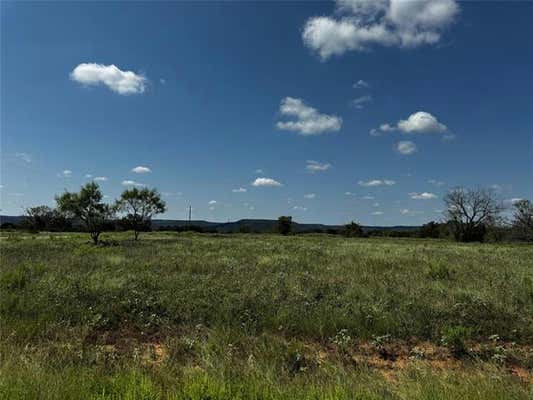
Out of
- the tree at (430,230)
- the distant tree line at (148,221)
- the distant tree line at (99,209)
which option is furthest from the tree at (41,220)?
the tree at (430,230)

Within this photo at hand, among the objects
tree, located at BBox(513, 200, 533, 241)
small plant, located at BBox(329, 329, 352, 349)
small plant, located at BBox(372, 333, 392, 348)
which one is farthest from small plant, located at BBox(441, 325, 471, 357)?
tree, located at BBox(513, 200, 533, 241)

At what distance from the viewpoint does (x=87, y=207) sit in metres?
39.4

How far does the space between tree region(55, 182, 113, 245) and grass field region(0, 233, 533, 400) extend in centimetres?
2847

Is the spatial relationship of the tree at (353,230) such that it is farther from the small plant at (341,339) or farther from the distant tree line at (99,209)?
the small plant at (341,339)

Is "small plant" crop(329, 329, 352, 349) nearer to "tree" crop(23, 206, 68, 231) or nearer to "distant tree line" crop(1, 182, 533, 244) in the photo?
"distant tree line" crop(1, 182, 533, 244)

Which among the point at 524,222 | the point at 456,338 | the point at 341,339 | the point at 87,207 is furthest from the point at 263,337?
the point at 524,222

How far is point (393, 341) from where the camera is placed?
22.1ft

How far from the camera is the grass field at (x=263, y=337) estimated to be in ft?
13.5

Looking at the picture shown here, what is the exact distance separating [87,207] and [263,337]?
37.5m

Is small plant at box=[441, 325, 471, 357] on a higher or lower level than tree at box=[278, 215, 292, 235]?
lower

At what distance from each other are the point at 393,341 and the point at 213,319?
3.38m

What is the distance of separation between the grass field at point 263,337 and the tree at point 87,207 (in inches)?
1121

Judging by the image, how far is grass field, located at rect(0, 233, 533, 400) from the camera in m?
4.11

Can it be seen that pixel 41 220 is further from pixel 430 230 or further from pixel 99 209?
pixel 430 230
